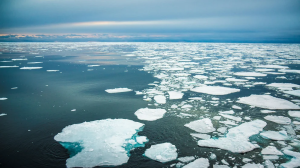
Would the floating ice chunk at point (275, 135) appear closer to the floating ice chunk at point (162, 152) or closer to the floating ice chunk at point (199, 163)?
the floating ice chunk at point (199, 163)

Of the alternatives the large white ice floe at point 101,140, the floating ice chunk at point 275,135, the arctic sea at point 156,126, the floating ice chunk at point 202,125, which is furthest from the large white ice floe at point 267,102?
the large white ice floe at point 101,140

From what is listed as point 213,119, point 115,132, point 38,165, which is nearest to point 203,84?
point 213,119

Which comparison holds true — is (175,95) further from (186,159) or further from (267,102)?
(186,159)

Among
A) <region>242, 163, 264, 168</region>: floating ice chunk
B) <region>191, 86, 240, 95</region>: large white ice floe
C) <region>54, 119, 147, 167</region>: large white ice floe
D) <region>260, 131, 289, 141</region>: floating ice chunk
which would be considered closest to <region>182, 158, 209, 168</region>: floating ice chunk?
<region>242, 163, 264, 168</region>: floating ice chunk

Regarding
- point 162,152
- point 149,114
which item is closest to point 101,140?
point 162,152

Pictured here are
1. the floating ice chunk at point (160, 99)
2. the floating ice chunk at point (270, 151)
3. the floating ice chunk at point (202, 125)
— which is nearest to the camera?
the floating ice chunk at point (270, 151)

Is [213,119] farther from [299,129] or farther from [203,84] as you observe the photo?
[203,84]

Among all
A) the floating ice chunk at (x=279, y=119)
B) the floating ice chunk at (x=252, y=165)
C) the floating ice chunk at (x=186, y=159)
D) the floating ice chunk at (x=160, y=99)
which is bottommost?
the floating ice chunk at (x=186, y=159)
